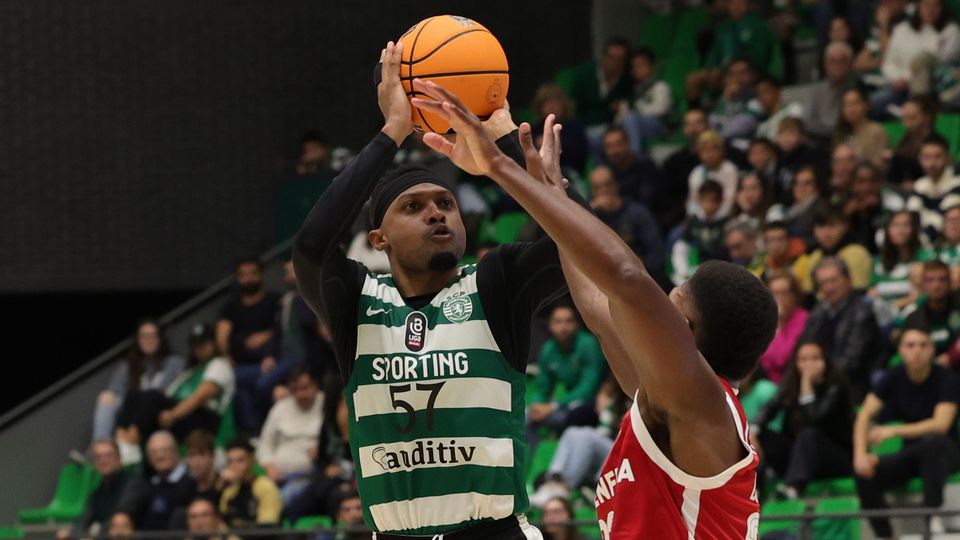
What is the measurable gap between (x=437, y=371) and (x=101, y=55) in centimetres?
1007

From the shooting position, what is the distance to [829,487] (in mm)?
8672

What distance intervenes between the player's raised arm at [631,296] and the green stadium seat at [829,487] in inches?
218

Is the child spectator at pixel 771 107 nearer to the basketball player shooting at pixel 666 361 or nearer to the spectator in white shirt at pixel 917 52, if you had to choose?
the spectator in white shirt at pixel 917 52

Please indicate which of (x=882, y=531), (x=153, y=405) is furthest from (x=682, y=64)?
(x=882, y=531)

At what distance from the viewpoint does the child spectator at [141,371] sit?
40.7 ft

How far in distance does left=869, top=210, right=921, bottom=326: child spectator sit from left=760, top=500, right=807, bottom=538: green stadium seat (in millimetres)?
1498

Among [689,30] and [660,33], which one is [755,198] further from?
[660,33]

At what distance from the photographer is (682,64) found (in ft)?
45.9

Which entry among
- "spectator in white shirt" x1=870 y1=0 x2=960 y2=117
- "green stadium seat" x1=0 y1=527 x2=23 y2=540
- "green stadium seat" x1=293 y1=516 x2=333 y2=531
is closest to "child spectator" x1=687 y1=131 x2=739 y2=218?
"spectator in white shirt" x1=870 y1=0 x2=960 y2=117

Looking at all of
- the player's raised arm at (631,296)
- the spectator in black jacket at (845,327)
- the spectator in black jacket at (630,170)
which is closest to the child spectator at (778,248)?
the spectator in black jacket at (845,327)

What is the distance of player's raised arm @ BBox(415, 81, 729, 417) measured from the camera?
3229 millimetres

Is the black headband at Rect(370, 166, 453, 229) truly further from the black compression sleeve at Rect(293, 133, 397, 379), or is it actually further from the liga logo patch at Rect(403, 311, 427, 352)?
the liga logo patch at Rect(403, 311, 427, 352)

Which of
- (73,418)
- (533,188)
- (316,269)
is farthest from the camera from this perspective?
(73,418)

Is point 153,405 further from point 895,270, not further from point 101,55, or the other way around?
point 895,270
